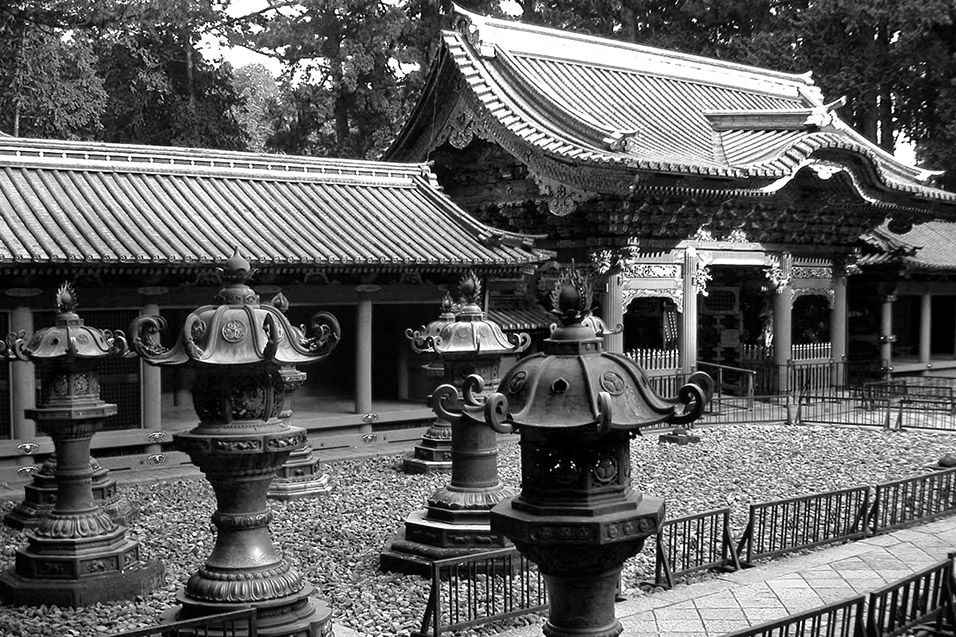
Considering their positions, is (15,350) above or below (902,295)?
below

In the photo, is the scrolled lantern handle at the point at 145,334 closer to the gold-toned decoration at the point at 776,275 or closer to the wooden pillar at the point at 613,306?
the wooden pillar at the point at 613,306

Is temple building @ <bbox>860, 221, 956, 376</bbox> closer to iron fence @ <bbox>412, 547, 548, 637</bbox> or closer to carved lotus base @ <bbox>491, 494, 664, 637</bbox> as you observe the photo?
iron fence @ <bbox>412, 547, 548, 637</bbox>

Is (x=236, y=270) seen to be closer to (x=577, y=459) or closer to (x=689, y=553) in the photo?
(x=577, y=459)

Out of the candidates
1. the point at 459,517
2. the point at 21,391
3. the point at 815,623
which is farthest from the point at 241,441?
the point at 21,391

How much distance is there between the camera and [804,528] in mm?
11852

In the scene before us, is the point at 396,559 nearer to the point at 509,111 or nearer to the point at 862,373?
the point at 509,111

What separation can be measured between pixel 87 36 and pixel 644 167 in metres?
19.0

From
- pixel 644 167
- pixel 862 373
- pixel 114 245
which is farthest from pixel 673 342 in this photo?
pixel 114 245

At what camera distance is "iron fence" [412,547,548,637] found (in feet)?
28.9

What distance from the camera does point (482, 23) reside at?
23.4 meters

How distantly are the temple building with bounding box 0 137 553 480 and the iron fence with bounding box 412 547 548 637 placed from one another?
8.04 m

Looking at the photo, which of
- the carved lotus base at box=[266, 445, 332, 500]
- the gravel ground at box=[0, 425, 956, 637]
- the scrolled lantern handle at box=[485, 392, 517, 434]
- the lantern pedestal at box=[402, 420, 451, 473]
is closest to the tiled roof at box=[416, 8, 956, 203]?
the gravel ground at box=[0, 425, 956, 637]

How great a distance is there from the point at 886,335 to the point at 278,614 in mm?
25016

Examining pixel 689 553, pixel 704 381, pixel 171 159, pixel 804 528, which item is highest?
pixel 171 159
